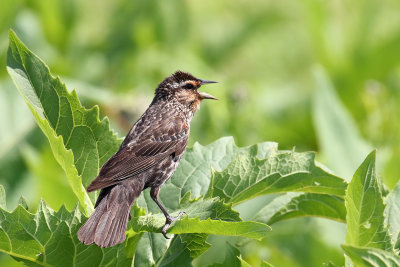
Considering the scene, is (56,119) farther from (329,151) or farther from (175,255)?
(329,151)

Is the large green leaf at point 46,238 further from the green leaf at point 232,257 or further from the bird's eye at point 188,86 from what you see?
the bird's eye at point 188,86

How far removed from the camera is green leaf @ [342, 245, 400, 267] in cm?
173

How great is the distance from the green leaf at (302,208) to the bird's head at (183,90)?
0.45 m

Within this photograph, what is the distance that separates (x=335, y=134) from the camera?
409cm

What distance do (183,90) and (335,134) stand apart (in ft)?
5.54

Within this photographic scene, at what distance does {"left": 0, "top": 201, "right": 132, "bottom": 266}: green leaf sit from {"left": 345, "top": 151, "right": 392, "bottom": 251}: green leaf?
65 centimetres

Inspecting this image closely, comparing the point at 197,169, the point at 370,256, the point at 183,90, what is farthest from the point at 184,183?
the point at 370,256

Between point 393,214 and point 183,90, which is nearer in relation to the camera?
point 393,214

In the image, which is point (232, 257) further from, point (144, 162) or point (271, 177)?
point (144, 162)

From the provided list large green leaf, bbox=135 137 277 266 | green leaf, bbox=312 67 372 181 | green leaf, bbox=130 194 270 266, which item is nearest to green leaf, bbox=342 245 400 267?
green leaf, bbox=130 194 270 266

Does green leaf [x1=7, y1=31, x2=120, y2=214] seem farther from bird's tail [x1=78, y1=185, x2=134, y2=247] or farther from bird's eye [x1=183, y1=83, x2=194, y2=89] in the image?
bird's eye [x1=183, y1=83, x2=194, y2=89]

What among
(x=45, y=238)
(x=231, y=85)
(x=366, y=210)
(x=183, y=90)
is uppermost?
(x=231, y=85)

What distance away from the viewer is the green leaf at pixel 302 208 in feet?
7.88

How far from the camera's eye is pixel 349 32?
20.5ft
